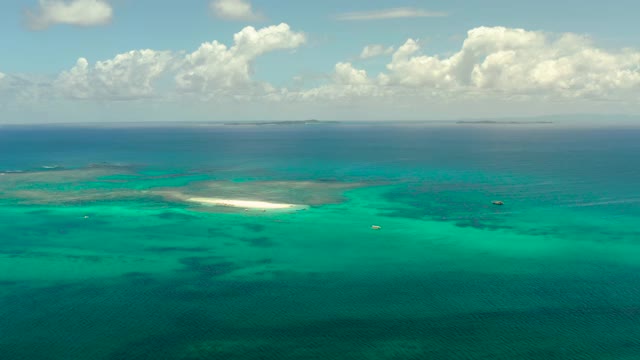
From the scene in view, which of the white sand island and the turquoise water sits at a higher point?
the white sand island

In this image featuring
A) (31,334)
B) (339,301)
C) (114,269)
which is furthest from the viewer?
(114,269)

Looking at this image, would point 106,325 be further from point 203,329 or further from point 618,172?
point 618,172

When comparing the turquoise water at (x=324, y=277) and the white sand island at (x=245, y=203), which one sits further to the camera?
the white sand island at (x=245, y=203)

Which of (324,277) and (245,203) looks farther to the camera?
(245,203)

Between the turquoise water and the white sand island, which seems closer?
the turquoise water

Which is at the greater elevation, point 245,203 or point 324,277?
point 245,203

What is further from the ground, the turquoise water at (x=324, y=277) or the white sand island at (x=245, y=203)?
the white sand island at (x=245, y=203)

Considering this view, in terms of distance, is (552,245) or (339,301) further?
(552,245)

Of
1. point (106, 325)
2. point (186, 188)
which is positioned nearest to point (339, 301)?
point (106, 325)
